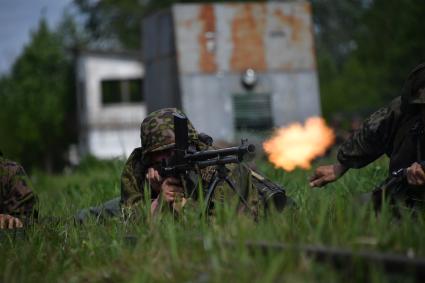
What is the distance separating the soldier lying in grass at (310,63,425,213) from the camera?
5.59m

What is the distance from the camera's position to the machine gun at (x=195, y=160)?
5633 millimetres

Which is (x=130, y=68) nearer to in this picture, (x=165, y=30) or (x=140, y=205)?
(x=165, y=30)

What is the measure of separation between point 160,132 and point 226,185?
0.73 m

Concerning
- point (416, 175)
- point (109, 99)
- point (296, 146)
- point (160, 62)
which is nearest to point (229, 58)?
point (160, 62)

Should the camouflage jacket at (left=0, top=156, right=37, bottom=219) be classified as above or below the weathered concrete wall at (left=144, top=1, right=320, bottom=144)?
below

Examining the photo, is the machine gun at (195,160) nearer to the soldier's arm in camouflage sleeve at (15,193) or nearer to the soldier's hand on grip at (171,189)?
the soldier's hand on grip at (171,189)

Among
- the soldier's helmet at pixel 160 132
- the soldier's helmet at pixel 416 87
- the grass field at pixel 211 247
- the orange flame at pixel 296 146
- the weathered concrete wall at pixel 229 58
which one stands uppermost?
the weathered concrete wall at pixel 229 58

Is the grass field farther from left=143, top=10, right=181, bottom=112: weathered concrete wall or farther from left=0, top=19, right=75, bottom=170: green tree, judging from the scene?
left=0, top=19, right=75, bottom=170: green tree

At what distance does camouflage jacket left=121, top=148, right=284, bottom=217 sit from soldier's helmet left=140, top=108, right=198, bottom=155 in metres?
0.27

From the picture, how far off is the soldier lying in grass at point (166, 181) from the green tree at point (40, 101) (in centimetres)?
3484

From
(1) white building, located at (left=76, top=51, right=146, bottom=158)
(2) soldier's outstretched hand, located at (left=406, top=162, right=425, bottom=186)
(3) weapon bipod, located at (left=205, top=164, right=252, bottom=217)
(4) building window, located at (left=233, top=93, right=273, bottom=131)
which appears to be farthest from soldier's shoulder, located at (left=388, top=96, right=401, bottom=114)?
(1) white building, located at (left=76, top=51, right=146, bottom=158)

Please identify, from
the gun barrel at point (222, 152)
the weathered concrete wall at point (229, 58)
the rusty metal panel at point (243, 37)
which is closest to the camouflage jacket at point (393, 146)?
the gun barrel at point (222, 152)

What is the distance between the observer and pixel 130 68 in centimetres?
4159

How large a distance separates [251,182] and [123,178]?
1.20 m
